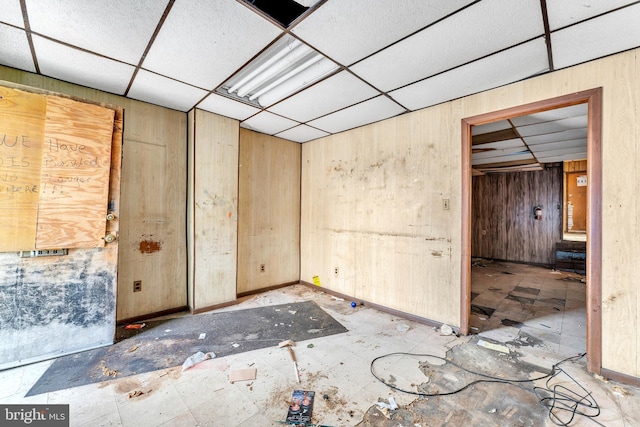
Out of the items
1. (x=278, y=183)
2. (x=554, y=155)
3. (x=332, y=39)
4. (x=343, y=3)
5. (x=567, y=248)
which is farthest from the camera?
(x=567, y=248)

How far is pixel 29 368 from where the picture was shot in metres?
2.24

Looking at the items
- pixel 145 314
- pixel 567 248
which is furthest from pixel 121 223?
pixel 567 248

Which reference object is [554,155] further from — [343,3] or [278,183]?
[343,3]

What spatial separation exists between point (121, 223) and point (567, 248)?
9.06m

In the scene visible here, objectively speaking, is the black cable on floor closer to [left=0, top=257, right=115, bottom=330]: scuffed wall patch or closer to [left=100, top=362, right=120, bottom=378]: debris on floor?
[left=100, top=362, right=120, bottom=378]: debris on floor

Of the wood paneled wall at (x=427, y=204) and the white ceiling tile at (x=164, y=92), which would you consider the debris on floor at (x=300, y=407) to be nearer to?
the wood paneled wall at (x=427, y=204)

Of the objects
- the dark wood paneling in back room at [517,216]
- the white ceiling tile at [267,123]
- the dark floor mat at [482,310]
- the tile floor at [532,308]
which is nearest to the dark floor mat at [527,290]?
the tile floor at [532,308]

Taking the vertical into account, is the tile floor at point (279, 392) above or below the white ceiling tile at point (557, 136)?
below

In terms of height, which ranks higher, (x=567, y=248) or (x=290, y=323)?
(x=567, y=248)

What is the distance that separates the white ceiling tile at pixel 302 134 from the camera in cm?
426

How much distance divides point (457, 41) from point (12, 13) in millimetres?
3214

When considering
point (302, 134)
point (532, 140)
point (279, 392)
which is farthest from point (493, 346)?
point (302, 134)

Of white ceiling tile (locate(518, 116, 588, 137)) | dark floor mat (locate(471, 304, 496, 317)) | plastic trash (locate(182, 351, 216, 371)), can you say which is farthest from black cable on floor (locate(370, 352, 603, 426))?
white ceiling tile (locate(518, 116, 588, 137))

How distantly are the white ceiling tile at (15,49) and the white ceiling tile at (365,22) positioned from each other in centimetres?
218
